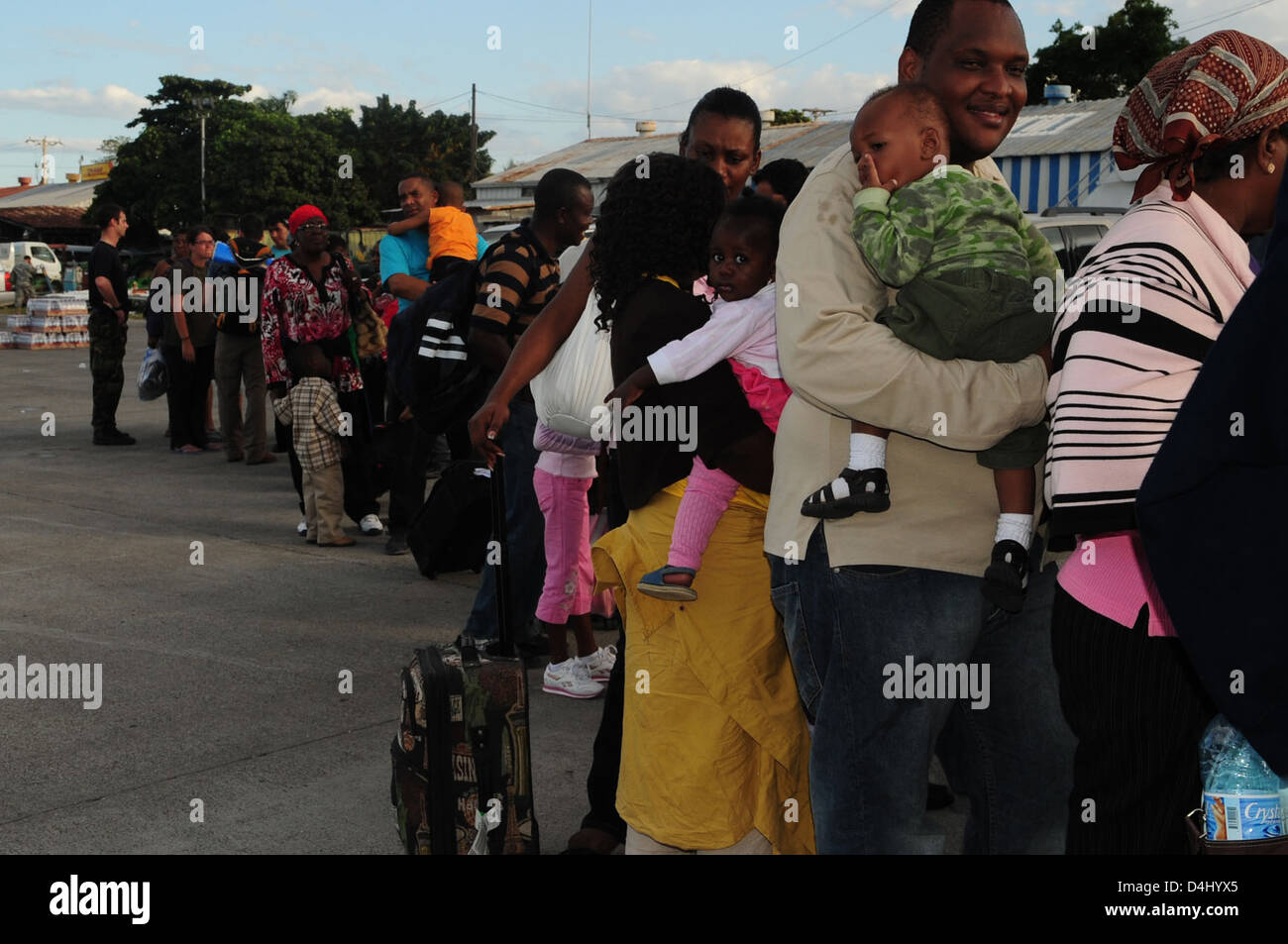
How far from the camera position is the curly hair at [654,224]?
10.7 feet

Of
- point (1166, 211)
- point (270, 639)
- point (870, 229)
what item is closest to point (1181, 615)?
point (1166, 211)

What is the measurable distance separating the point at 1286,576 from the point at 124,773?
3769mm

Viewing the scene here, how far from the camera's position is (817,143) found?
28.4 metres

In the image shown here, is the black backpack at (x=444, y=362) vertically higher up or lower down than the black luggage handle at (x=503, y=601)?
higher up

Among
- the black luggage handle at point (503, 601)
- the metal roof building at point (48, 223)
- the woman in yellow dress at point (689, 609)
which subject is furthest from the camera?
the metal roof building at point (48, 223)

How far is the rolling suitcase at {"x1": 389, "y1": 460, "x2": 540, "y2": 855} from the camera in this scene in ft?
10.5

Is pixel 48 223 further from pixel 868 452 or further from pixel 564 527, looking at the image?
pixel 868 452

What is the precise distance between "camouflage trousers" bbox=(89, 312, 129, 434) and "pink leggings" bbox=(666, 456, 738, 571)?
9836 millimetres


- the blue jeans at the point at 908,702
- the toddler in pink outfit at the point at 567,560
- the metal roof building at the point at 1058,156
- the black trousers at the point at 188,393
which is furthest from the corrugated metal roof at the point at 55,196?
the blue jeans at the point at 908,702

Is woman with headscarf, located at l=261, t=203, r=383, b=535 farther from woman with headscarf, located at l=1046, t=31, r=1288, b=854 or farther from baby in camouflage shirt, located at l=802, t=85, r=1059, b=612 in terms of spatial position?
woman with headscarf, located at l=1046, t=31, r=1288, b=854

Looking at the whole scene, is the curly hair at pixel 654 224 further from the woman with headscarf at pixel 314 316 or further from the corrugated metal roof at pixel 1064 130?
the corrugated metal roof at pixel 1064 130

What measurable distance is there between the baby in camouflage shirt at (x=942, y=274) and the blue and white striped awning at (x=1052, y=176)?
683 inches

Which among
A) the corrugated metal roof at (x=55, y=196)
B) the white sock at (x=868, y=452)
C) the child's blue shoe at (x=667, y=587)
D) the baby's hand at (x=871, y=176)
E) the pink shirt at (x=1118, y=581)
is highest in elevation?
the corrugated metal roof at (x=55, y=196)

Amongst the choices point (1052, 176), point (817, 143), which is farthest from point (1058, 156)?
point (817, 143)
